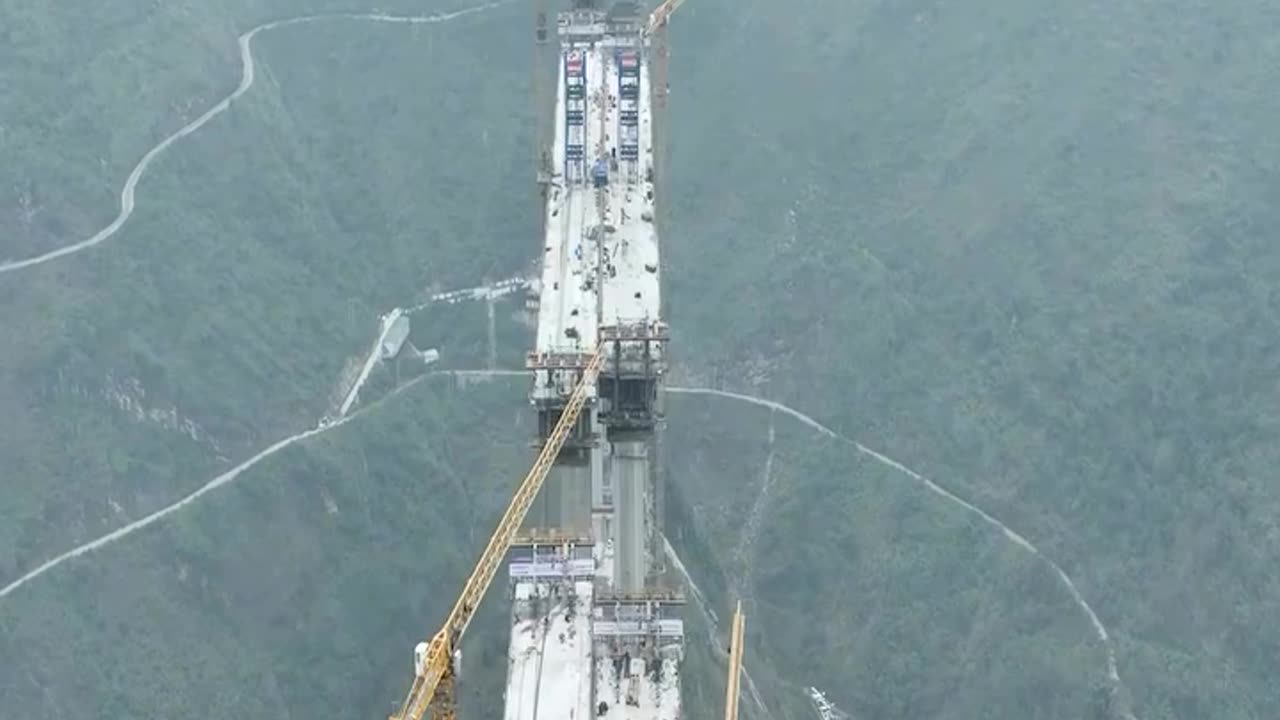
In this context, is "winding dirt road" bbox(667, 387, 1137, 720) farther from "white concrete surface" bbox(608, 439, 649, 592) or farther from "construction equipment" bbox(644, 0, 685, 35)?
"white concrete surface" bbox(608, 439, 649, 592)

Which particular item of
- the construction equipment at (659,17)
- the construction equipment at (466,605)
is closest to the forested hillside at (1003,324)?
the construction equipment at (659,17)

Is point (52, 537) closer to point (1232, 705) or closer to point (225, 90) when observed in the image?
point (225, 90)

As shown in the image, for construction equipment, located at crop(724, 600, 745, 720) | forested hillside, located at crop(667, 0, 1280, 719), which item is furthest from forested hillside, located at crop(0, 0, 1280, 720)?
construction equipment, located at crop(724, 600, 745, 720)

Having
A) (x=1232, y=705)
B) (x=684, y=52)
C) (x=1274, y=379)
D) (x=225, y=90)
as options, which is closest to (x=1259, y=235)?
(x=1274, y=379)

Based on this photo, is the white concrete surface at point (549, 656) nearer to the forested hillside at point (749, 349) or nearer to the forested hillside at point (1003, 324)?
the forested hillside at point (749, 349)

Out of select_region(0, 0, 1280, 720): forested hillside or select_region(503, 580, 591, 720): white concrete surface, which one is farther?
select_region(0, 0, 1280, 720): forested hillside
